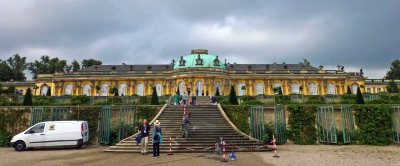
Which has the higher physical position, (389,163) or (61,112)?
(61,112)

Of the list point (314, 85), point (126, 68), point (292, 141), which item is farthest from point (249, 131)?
point (126, 68)

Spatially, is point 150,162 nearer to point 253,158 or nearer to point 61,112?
point 253,158

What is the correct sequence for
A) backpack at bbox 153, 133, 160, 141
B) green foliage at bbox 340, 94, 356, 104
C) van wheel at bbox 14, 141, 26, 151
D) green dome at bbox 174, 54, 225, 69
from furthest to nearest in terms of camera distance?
green dome at bbox 174, 54, 225, 69 → green foliage at bbox 340, 94, 356, 104 → van wheel at bbox 14, 141, 26, 151 → backpack at bbox 153, 133, 160, 141

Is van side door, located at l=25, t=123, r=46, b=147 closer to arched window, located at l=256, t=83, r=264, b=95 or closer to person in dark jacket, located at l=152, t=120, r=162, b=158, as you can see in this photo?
person in dark jacket, located at l=152, t=120, r=162, b=158

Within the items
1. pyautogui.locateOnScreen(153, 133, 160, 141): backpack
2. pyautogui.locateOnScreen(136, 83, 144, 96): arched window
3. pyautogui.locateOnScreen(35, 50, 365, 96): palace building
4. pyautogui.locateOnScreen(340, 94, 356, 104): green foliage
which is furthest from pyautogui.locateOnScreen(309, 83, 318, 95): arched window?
pyautogui.locateOnScreen(153, 133, 160, 141): backpack

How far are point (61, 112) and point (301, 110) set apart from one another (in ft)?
54.2

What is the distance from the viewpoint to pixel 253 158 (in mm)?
12508

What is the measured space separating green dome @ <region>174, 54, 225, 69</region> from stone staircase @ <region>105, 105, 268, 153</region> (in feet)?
111

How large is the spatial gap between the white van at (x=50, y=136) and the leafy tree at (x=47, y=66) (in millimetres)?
60605

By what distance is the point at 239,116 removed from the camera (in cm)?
1991

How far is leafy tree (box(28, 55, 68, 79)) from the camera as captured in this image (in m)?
71.1

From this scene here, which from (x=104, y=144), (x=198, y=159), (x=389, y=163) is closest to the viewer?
(x=389, y=163)

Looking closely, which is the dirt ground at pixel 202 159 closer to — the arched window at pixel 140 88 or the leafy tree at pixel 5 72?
the arched window at pixel 140 88

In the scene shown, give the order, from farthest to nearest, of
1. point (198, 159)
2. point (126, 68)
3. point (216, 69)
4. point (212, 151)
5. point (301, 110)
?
point (126, 68) < point (216, 69) < point (301, 110) < point (212, 151) < point (198, 159)
